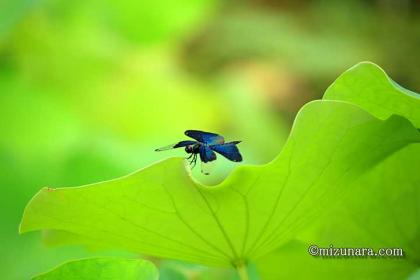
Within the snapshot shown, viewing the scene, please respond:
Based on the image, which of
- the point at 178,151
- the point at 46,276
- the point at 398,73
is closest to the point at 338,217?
the point at 46,276

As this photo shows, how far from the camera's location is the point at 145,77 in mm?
1569

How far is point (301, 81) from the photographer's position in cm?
209

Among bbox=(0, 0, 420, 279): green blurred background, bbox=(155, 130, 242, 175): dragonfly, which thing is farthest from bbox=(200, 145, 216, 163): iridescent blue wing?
bbox=(0, 0, 420, 279): green blurred background

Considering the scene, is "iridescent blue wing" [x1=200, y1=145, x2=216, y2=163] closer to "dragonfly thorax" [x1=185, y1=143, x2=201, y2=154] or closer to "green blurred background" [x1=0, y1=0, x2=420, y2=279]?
"dragonfly thorax" [x1=185, y1=143, x2=201, y2=154]

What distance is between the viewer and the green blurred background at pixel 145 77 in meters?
1.12

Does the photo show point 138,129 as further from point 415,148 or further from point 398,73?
point 415,148

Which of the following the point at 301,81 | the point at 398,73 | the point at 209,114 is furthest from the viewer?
the point at 301,81

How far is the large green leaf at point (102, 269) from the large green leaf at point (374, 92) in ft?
0.46

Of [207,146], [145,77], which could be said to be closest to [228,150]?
[207,146]

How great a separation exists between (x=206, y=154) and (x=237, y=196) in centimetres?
5

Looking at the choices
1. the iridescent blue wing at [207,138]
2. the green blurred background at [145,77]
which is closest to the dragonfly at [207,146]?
the iridescent blue wing at [207,138]

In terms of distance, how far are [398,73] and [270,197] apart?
169cm

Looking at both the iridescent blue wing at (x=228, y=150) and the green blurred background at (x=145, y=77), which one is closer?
the iridescent blue wing at (x=228, y=150)

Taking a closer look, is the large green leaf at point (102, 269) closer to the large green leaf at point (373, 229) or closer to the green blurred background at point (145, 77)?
the large green leaf at point (373, 229)
